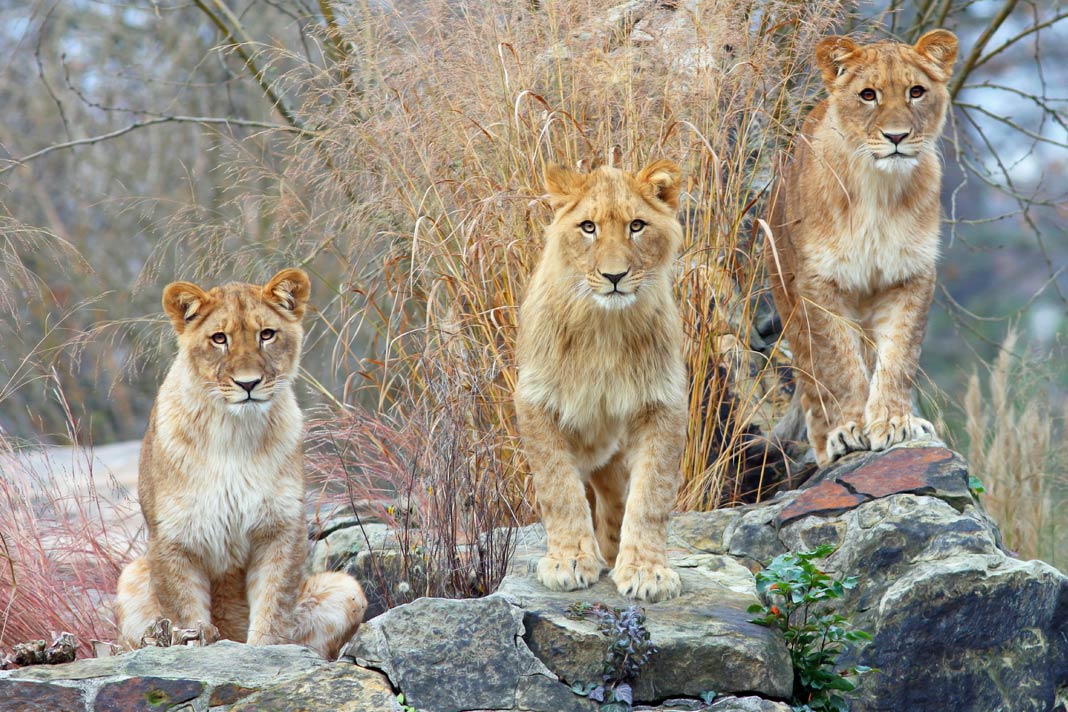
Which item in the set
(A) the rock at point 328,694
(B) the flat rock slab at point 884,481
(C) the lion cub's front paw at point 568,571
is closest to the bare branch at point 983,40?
(B) the flat rock slab at point 884,481

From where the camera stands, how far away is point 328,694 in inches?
141

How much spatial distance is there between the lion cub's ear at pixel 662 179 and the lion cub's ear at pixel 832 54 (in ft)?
4.96

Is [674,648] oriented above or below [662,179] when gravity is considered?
below

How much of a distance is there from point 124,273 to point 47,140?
150 cm

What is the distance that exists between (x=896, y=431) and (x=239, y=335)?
102 inches

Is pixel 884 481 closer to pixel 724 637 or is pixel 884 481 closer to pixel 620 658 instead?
pixel 724 637

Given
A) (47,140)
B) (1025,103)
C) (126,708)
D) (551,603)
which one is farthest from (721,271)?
(1025,103)

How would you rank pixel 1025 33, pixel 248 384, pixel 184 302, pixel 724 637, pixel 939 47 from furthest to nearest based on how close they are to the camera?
pixel 1025 33 → pixel 939 47 → pixel 184 302 → pixel 248 384 → pixel 724 637

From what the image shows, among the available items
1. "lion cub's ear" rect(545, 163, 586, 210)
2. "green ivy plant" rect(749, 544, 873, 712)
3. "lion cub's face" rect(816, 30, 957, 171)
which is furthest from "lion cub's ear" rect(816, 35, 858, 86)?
"green ivy plant" rect(749, 544, 873, 712)

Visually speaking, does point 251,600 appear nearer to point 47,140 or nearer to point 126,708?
point 126,708

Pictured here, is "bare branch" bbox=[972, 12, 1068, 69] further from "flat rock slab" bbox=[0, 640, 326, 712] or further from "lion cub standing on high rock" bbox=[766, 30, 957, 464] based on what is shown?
"flat rock slab" bbox=[0, 640, 326, 712]

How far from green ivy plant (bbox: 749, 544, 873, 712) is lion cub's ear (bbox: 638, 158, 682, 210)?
3.99 ft

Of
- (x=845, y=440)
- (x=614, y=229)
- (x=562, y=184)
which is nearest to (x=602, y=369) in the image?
(x=614, y=229)

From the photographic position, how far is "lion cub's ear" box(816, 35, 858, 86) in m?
5.35
